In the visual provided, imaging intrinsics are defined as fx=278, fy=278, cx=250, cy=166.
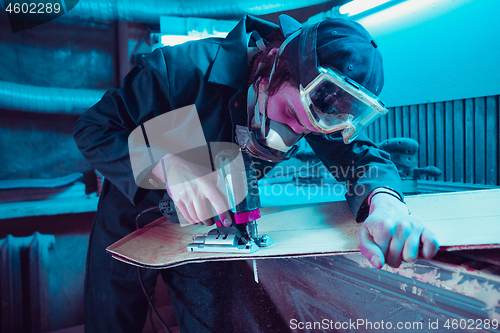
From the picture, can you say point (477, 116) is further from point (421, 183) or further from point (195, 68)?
point (195, 68)

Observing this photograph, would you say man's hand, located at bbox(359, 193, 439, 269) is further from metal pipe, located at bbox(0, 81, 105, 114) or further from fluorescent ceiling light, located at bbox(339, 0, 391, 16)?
metal pipe, located at bbox(0, 81, 105, 114)

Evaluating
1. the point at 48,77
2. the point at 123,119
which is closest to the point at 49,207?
the point at 48,77

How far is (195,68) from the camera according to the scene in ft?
3.18

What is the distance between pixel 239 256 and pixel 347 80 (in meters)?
0.53

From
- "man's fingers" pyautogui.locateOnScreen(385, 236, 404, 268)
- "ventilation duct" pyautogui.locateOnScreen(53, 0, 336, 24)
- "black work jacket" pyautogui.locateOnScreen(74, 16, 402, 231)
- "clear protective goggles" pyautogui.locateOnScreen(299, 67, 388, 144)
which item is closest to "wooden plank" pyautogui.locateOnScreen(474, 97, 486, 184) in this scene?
"black work jacket" pyautogui.locateOnScreen(74, 16, 402, 231)

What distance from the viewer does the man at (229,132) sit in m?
0.73

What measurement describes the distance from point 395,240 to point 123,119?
0.89 metres

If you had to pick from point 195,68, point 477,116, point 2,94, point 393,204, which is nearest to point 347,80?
point 393,204

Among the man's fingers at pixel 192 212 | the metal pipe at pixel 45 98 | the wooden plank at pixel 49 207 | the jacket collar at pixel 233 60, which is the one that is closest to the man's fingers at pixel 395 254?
the man's fingers at pixel 192 212

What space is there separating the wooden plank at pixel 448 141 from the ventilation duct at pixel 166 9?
1.17m

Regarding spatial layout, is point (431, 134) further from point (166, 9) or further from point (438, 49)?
point (166, 9)

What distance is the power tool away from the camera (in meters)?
0.79

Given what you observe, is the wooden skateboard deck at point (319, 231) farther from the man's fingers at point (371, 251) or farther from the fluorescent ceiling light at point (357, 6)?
the fluorescent ceiling light at point (357, 6)

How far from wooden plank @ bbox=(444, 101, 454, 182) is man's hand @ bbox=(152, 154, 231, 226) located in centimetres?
135
